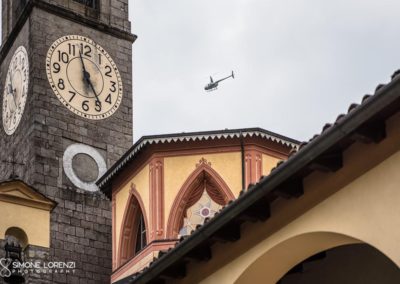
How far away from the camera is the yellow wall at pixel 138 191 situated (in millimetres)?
24587

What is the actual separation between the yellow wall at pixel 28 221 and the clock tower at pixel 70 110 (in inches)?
463

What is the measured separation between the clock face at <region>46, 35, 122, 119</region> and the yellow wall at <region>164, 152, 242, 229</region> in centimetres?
951

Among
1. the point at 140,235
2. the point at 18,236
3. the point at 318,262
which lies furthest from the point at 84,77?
the point at 318,262

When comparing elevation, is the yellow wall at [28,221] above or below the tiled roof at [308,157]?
above

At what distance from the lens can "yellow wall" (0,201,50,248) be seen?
724 inches

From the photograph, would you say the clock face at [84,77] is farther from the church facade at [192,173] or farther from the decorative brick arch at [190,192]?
the decorative brick arch at [190,192]

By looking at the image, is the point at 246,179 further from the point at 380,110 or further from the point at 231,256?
the point at 380,110

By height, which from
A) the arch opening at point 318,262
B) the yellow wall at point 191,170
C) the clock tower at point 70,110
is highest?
the clock tower at point 70,110

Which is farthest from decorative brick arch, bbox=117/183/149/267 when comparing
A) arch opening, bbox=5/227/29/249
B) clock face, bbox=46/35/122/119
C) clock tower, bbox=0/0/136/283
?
clock face, bbox=46/35/122/119

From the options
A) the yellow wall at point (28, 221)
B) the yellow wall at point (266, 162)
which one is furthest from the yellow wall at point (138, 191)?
the yellow wall at point (28, 221)

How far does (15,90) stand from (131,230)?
419 inches

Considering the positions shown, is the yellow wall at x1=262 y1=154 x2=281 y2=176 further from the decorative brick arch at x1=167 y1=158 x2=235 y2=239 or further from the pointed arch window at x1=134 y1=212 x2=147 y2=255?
the pointed arch window at x1=134 y1=212 x2=147 y2=255

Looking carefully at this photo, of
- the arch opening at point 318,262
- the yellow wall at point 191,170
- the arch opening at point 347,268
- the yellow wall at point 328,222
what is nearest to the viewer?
the yellow wall at point 328,222

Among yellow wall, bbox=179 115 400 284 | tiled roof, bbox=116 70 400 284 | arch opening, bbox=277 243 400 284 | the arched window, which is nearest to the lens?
tiled roof, bbox=116 70 400 284
